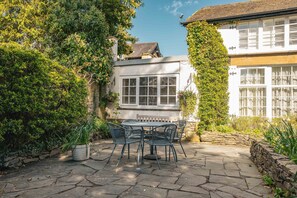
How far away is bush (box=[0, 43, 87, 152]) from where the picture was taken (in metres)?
4.98

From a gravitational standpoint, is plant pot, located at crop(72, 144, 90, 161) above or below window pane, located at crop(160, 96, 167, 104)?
below

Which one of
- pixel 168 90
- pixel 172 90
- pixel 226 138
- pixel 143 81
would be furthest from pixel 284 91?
pixel 143 81

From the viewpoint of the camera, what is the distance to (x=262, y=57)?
9.27m

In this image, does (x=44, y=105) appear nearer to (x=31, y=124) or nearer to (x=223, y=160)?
(x=31, y=124)

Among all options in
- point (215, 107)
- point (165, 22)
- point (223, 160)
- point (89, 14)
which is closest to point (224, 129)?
point (215, 107)

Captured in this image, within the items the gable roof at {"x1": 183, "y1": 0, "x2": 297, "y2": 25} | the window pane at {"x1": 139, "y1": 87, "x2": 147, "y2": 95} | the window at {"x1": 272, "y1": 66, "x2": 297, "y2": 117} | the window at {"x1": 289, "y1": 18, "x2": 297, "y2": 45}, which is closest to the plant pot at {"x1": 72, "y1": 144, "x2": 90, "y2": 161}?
the window pane at {"x1": 139, "y1": 87, "x2": 147, "y2": 95}

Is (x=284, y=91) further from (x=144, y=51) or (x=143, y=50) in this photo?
(x=143, y=50)

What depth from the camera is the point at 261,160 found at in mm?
5109

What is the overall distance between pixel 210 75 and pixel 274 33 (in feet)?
10.3

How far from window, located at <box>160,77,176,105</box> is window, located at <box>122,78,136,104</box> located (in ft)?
4.95

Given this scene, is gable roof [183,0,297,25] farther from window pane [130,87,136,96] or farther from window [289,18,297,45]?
window pane [130,87,136,96]

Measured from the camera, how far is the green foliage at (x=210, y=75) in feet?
30.7

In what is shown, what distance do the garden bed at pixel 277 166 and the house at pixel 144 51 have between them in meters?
22.2

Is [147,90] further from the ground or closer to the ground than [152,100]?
further from the ground
